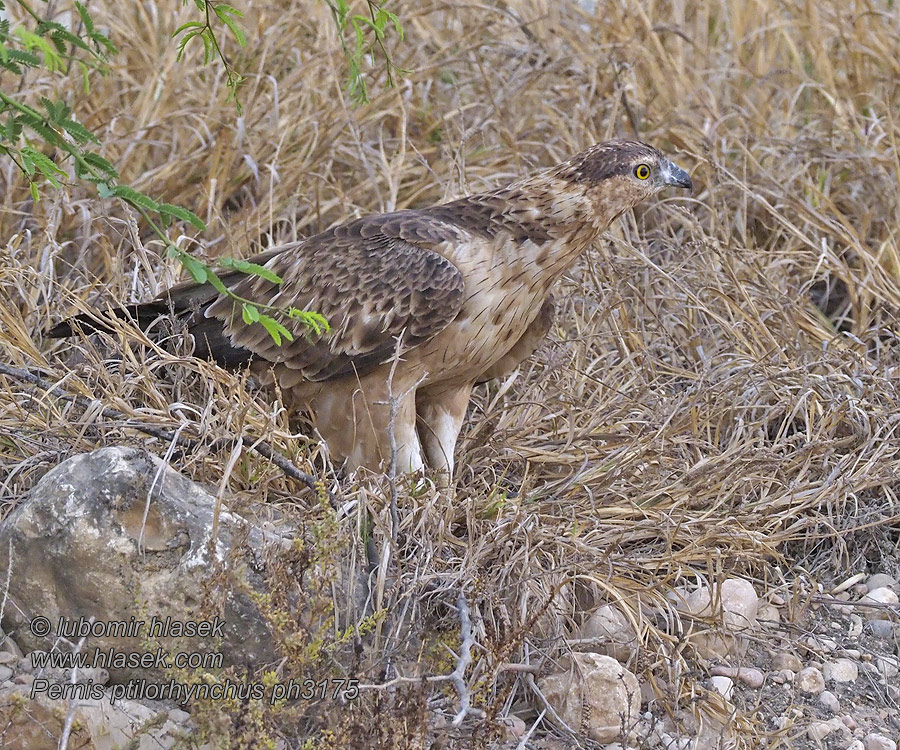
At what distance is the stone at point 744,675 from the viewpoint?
343cm

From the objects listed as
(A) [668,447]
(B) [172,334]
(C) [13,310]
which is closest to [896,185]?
(A) [668,447]

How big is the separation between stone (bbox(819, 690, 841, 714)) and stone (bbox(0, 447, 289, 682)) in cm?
158

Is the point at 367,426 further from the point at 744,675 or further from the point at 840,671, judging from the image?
the point at 840,671

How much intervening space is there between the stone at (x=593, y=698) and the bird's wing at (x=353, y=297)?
1.15 metres

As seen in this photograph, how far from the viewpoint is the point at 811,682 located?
3.45 m

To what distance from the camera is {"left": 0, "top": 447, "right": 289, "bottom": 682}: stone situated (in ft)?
10.1

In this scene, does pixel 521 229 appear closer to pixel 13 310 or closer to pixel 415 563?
pixel 415 563

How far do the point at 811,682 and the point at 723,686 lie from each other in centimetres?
28

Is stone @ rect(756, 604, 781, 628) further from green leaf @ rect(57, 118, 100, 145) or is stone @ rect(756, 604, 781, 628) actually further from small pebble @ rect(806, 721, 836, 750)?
green leaf @ rect(57, 118, 100, 145)

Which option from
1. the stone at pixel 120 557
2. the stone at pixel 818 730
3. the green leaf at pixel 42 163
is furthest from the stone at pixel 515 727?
the green leaf at pixel 42 163

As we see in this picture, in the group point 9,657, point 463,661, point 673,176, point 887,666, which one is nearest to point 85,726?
point 9,657

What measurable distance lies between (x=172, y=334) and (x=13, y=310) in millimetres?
605

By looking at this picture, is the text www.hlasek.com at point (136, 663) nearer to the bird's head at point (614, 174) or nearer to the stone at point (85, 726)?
the stone at point (85, 726)

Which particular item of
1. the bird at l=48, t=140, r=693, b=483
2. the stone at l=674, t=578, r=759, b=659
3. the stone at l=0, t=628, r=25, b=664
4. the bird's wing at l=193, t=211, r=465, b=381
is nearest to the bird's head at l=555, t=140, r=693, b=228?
the bird at l=48, t=140, r=693, b=483
